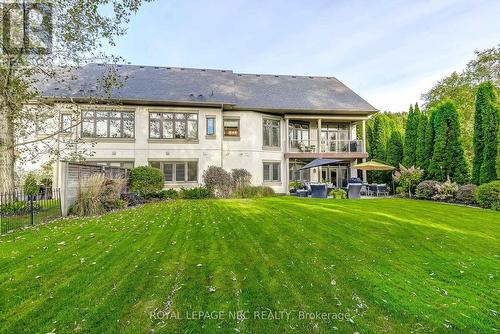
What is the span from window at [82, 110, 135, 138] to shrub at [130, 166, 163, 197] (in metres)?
3.60

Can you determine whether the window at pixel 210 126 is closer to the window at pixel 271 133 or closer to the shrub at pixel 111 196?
the window at pixel 271 133

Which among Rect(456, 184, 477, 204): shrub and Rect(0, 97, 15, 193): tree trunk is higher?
Rect(0, 97, 15, 193): tree trunk

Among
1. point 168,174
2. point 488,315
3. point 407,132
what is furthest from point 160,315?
point 407,132

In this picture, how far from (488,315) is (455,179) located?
16.0m

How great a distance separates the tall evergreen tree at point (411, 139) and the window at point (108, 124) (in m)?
18.8

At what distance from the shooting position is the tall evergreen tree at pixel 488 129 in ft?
46.1

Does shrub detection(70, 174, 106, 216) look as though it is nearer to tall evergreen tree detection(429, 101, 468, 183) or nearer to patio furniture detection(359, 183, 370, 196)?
patio furniture detection(359, 183, 370, 196)

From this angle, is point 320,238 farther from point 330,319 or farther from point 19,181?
point 19,181

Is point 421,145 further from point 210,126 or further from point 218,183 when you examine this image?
point 210,126

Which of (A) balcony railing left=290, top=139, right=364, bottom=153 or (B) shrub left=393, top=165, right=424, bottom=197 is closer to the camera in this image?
(B) shrub left=393, top=165, right=424, bottom=197

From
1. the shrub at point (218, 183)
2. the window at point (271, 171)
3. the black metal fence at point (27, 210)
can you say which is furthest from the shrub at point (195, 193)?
the black metal fence at point (27, 210)

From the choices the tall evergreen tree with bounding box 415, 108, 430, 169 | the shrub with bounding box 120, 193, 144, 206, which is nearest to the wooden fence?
the shrub with bounding box 120, 193, 144, 206

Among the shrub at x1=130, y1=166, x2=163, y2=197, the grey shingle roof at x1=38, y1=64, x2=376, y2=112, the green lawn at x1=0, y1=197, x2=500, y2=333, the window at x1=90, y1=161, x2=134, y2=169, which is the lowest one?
the green lawn at x1=0, y1=197, x2=500, y2=333

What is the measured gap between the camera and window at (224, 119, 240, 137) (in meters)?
19.5
